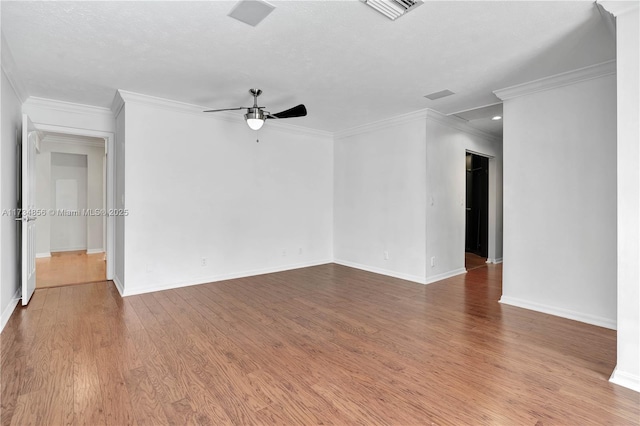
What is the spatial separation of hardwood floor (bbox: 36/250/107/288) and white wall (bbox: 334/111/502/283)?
436 centimetres

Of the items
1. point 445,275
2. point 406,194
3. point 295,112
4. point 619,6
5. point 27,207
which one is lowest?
point 445,275

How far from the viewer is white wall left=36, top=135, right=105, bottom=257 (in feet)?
22.9

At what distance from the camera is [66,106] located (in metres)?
4.45

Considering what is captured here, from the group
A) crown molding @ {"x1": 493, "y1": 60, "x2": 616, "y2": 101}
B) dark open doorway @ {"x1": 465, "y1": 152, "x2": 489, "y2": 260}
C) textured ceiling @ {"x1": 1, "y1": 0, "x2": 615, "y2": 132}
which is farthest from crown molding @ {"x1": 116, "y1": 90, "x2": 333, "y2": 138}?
dark open doorway @ {"x1": 465, "y1": 152, "x2": 489, "y2": 260}

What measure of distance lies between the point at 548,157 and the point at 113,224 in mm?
5824

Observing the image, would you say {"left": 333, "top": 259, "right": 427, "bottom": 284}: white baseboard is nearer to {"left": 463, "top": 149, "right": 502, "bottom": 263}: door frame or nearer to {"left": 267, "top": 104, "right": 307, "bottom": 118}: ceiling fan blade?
{"left": 463, "top": 149, "right": 502, "bottom": 263}: door frame

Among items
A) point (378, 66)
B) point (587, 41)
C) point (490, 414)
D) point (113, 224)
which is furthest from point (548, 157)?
point (113, 224)

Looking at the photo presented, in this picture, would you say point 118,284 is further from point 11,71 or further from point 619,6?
point 619,6

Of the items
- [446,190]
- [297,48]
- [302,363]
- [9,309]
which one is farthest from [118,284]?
[446,190]

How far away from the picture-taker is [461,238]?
5.67 m

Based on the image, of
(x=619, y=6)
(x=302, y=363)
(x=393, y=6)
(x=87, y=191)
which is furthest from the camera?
(x=87, y=191)

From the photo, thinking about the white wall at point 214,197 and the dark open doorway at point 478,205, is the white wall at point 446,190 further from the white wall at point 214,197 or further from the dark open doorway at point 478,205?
the white wall at point 214,197

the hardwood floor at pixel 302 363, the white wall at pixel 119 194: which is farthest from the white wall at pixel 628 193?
the white wall at pixel 119 194

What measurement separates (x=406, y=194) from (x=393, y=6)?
3.25m
